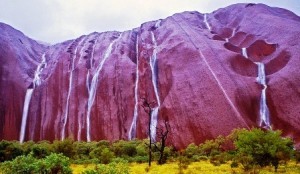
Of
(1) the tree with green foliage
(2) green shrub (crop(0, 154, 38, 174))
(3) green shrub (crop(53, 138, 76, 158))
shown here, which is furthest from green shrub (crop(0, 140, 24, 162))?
(1) the tree with green foliage

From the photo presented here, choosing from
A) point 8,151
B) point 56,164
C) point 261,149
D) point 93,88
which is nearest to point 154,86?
point 93,88

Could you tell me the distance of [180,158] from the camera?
85.4 feet

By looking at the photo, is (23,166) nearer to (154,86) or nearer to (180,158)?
(180,158)

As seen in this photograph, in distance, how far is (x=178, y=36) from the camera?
2072 inches

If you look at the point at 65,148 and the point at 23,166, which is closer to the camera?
the point at 23,166

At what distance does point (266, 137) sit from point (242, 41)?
109 feet

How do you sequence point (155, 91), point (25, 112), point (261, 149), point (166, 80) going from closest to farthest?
point (261, 149)
point (166, 80)
point (155, 91)
point (25, 112)

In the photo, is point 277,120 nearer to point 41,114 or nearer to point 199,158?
point 199,158

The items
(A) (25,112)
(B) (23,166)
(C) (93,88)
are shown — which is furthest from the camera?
(A) (25,112)

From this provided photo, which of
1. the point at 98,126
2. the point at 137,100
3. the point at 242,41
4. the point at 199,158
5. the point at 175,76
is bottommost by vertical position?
the point at 199,158

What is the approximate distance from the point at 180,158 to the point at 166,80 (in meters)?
22.5

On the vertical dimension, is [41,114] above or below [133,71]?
below

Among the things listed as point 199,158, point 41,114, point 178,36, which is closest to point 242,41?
point 178,36

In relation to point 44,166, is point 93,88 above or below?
above
